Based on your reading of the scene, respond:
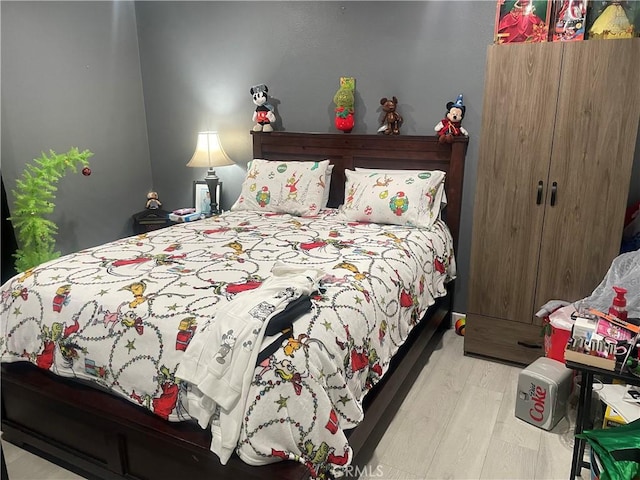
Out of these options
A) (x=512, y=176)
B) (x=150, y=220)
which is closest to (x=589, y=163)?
(x=512, y=176)

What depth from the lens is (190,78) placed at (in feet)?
12.8

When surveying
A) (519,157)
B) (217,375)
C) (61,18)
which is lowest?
(217,375)

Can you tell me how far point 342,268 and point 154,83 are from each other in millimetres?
2910

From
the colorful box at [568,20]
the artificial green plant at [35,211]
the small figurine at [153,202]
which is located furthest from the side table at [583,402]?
the small figurine at [153,202]

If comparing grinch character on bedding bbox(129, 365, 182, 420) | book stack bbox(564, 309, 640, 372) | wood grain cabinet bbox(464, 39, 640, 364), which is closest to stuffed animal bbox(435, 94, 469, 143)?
wood grain cabinet bbox(464, 39, 640, 364)

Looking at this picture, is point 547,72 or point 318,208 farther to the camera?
point 318,208

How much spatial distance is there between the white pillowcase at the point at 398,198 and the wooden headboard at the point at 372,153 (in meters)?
0.12

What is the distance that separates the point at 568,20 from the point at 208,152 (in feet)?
8.10

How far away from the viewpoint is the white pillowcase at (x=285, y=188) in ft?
10.5

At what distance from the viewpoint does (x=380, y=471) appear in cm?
195

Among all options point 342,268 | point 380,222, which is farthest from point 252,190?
point 342,268

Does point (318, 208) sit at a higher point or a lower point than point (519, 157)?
lower

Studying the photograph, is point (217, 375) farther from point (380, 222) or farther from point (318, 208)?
point (318, 208)

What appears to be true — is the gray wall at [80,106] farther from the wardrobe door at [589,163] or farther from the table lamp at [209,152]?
the wardrobe door at [589,163]
